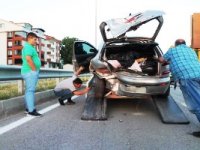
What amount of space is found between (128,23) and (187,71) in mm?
2428

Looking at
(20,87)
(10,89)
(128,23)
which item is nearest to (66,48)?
(10,89)

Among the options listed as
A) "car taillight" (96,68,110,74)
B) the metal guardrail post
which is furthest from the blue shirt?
the metal guardrail post

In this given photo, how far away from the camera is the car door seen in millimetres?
10953

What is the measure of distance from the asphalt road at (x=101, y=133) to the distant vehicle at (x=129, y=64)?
573mm

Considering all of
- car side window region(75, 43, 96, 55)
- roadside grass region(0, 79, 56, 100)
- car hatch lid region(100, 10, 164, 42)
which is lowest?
roadside grass region(0, 79, 56, 100)

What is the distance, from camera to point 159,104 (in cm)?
836

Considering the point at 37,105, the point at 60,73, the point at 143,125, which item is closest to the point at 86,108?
the point at 143,125

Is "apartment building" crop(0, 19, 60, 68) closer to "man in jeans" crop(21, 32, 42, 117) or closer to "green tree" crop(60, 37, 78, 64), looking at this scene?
"green tree" crop(60, 37, 78, 64)

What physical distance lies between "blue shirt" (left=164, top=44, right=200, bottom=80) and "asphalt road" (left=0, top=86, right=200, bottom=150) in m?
0.95

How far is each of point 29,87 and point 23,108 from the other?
1131mm

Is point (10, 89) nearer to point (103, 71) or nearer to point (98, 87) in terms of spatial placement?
point (98, 87)

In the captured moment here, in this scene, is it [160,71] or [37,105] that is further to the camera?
[37,105]

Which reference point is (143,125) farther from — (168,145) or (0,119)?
(0,119)

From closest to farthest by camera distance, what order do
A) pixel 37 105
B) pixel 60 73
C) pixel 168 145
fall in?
pixel 168 145
pixel 37 105
pixel 60 73
